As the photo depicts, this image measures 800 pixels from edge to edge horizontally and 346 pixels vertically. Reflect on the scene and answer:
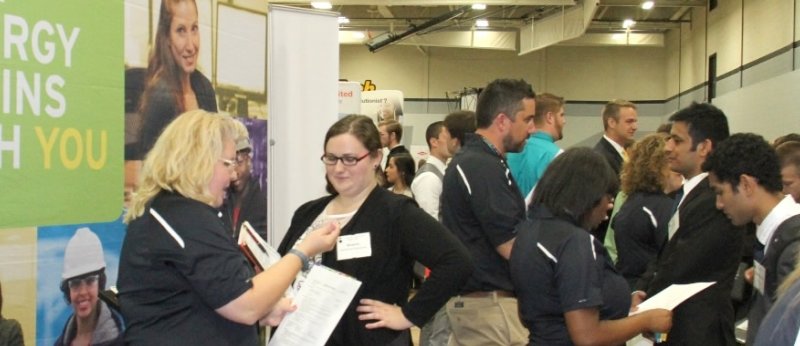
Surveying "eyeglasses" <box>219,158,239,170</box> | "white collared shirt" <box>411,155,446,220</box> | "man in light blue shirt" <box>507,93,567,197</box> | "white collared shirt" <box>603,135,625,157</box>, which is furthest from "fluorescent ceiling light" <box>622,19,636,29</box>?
"eyeglasses" <box>219,158,239,170</box>

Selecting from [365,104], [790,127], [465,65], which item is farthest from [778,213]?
[465,65]

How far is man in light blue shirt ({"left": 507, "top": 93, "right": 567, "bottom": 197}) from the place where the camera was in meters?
3.77

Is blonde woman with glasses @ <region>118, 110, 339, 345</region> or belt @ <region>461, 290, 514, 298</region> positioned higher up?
blonde woman with glasses @ <region>118, 110, 339, 345</region>

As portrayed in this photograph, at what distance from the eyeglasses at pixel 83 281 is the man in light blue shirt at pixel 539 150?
199cm

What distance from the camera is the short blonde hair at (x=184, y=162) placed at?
1.73m

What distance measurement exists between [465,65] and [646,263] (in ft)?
43.5

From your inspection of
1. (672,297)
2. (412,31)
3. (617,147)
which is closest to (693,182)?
(672,297)

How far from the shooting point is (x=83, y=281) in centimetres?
217

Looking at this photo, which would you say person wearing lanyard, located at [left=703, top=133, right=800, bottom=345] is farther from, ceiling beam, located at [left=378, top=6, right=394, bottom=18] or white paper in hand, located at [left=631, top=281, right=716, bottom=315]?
ceiling beam, located at [left=378, top=6, right=394, bottom=18]

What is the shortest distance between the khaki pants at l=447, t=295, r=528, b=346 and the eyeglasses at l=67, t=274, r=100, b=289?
1.13 metres

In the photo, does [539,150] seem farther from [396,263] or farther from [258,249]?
[258,249]

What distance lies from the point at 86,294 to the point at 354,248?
74 centimetres

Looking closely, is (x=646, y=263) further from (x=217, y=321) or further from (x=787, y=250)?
(x=217, y=321)

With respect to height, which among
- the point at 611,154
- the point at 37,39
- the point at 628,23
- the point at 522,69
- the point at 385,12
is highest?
the point at 385,12
